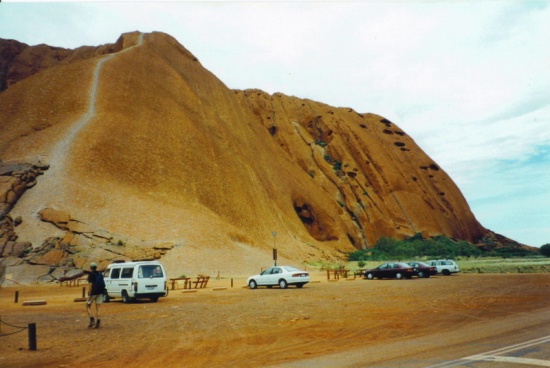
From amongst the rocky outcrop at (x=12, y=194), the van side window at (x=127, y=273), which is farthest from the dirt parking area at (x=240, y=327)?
the rocky outcrop at (x=12, y=194)

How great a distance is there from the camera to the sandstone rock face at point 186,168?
49188 millimetres

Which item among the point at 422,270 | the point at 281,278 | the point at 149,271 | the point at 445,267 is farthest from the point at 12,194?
the point at 445,267

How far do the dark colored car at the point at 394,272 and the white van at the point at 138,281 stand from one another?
1936 centimetres

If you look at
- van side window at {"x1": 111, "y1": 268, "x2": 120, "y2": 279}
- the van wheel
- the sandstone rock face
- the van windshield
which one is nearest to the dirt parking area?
the van windshield

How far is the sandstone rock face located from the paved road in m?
25.9

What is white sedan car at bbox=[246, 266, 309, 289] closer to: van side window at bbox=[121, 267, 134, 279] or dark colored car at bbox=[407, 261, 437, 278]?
van side window at bbox=[121, 267, 134, 279]

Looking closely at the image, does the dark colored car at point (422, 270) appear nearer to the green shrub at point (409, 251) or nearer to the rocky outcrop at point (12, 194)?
the green shrub at point (409, 251)

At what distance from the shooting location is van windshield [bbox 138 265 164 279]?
22877mm

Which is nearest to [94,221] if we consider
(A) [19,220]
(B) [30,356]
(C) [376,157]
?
(A) [19,220]

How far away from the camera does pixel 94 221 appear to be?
47.8 meters

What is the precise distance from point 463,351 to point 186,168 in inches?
2185

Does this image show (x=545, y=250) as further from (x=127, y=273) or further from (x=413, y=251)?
(x=127, y=273)

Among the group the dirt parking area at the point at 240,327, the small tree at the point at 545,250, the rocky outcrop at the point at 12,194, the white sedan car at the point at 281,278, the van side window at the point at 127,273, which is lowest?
the dirt parking area at the point at 240,327

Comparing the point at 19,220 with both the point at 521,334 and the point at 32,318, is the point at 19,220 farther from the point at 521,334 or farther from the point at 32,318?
the point at 521,334
